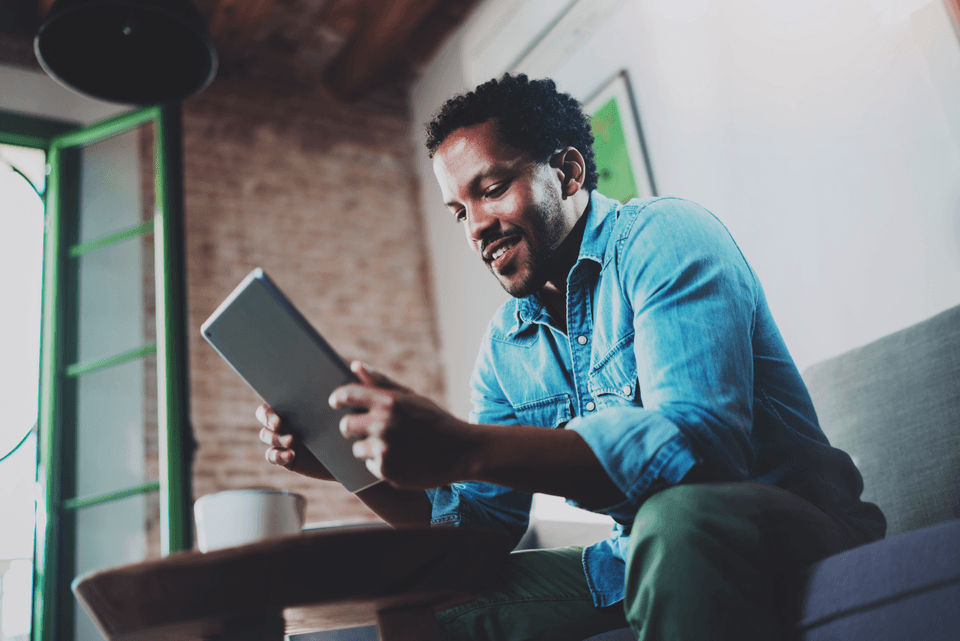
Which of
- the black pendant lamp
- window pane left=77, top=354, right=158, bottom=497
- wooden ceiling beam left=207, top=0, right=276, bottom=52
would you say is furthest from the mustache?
wooden ceiling beam left=207, top=0, right=276, bottom=52

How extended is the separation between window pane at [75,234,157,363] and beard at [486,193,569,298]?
217 cm

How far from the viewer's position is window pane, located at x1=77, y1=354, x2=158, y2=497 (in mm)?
2809

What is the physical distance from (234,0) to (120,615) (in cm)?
328

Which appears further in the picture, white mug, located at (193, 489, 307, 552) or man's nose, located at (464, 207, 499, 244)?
man's nose, located at (464, 207, 499, 244)

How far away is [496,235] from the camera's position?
1.40m

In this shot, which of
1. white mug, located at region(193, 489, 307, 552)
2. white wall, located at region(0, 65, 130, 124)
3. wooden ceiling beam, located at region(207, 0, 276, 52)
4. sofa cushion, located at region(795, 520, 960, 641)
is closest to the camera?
sofa cushion, located at region(795, 520, 960, 641)

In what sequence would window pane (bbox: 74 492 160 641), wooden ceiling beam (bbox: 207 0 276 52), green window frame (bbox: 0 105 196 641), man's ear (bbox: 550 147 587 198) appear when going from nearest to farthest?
1. man's ear (bbox: 550 147 587 198)
2. green window frame (bbox: 0 105 196 641)
3. window pane (bbox: 74 492 160 641)
4. wooden ceiling beam (bbox: 207 0 276 52)

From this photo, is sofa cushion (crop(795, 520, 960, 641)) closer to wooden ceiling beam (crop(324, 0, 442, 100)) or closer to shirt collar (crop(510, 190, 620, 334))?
shirt collar (crop(510, 190, 620, 334))

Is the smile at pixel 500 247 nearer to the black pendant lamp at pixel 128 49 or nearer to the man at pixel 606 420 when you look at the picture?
the man at pixel 606 420

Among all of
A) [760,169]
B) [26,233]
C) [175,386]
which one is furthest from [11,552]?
[760,169]

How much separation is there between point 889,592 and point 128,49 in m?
2.23

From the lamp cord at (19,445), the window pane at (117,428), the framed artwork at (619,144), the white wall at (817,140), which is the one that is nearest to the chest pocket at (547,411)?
the white wall at (817,140)

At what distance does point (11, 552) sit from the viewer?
2.80 meters

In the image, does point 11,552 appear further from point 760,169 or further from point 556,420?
point 760,169
